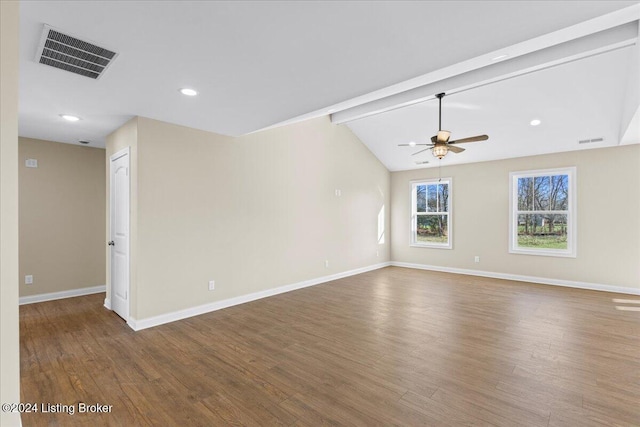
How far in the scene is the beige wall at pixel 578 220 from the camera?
510 centimetres

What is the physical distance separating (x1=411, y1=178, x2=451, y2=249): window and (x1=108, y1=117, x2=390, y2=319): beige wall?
5.72 ft

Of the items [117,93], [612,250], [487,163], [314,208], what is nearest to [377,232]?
[314,208]

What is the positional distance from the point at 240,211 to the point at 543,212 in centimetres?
593

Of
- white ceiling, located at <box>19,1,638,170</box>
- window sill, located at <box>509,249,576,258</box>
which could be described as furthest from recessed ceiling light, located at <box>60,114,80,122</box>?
window sill, located at <box>509,249,576,258</box>

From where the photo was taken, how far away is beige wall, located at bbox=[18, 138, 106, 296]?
178 inches

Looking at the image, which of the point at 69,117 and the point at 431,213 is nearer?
the point at 69,117

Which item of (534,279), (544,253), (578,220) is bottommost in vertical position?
(534,279)

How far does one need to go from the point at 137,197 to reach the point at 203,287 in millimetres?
1458

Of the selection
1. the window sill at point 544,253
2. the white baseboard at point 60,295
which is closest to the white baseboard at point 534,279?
the window sill at point 544,253

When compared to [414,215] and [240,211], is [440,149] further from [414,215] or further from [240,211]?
[414,215]

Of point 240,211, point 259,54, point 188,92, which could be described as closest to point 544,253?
point 240,211

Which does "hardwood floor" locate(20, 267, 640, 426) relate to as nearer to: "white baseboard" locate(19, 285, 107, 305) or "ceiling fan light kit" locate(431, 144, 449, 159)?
"white baseboard" locate(19, 285, 107, 305)

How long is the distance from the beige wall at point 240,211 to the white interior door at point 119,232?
1.14ft

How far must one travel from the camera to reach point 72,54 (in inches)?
83.7
